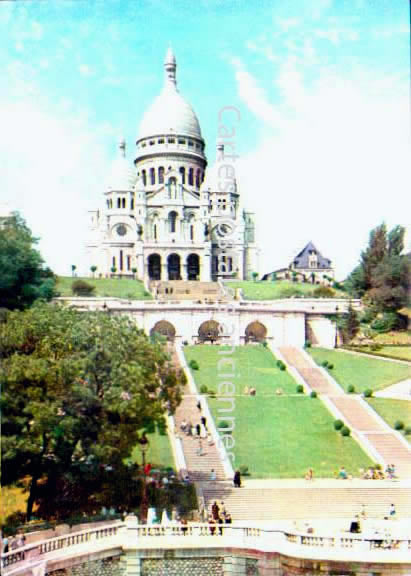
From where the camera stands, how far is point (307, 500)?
18594 mm

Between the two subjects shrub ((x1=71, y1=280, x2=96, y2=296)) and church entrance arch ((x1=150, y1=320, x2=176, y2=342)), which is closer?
church entrance arch ((x1=150, y1=320, x2=176, y2=342))

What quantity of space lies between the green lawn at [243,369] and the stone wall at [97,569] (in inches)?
245

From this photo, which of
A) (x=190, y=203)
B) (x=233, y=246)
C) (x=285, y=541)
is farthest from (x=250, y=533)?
(x=190, y=203)

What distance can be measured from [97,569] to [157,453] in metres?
4.72

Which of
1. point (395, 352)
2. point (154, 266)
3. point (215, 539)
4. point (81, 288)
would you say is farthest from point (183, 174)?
point (215, 539)

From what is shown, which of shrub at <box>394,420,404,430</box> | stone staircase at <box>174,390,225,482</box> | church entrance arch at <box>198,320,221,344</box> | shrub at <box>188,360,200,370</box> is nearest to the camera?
stone staircase at <box>174,390,225,482</box>

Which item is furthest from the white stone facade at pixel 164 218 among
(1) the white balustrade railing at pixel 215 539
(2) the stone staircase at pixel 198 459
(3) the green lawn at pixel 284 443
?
(1) the white balustrade railing at pixel 215 539

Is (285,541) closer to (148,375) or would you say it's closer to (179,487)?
(179,487)

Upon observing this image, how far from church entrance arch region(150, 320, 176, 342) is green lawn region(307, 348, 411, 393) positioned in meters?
5.42

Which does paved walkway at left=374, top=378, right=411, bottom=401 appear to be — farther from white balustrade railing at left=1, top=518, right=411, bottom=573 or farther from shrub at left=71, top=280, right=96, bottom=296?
shrub at left=71, top=280, right=96, bottom=296

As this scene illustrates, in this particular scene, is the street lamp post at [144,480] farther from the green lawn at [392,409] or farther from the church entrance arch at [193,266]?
the church entrance arch at [193,266]

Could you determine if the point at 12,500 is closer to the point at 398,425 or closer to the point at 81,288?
the point at 81,288

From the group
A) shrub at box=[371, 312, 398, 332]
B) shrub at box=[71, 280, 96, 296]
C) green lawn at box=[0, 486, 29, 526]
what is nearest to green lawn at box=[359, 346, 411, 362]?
shrub at box=[371, 312, 398, 332]

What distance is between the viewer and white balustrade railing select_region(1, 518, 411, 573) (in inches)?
584
